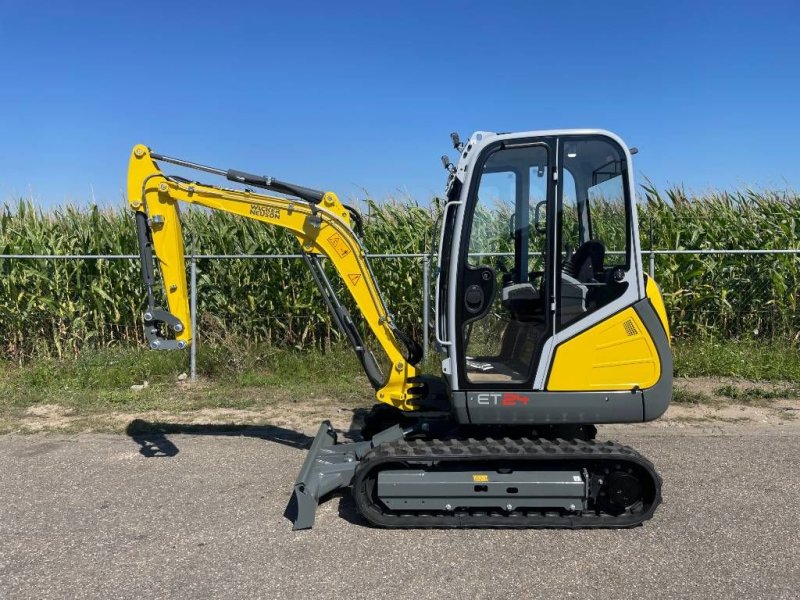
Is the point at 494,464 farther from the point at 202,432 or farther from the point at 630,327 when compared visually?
the point at 202,432

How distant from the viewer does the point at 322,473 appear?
4.73 m

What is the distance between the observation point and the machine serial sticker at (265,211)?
5238 millimetres

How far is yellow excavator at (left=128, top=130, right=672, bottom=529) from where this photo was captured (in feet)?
14.3

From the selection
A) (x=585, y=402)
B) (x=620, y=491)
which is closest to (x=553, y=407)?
(x=585, y=402)

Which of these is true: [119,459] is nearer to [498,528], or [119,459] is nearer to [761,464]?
[498,528]

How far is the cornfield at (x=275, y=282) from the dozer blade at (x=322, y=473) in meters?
4.97

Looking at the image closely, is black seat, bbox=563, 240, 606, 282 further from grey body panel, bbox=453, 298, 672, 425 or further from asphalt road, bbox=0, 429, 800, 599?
asphalt road, bbox=0, 429, 800, 599

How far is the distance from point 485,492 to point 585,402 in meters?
0.93

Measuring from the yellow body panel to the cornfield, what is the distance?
225 inches

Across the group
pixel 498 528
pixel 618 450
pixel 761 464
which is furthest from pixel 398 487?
pixel 761 464

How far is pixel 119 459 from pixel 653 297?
188 inches

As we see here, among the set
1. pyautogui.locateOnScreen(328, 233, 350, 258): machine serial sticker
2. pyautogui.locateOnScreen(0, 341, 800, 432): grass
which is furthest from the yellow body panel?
pyautogui.locateOnScreen(0, 341, 800, 432): grass

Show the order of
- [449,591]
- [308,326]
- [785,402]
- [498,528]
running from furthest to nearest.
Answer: [308,326] → [785,402] → [498,528] → [449,591]

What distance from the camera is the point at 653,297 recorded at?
4.58 metres
